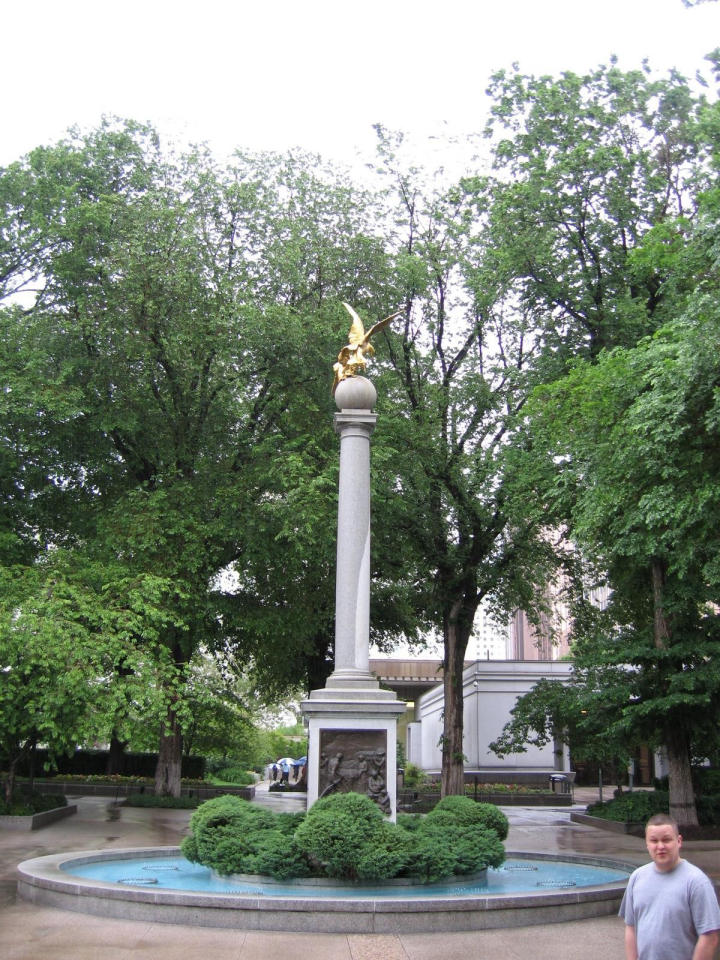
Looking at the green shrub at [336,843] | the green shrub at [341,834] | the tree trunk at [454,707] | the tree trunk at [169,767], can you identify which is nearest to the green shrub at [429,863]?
the green shrub at [336,843]

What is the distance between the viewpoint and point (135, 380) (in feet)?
82.3

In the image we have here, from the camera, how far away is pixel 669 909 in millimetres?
4832

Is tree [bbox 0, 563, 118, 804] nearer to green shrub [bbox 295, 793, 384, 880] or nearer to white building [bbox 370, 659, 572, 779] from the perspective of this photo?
green shrub [bbox 295, 793, 384, 880]

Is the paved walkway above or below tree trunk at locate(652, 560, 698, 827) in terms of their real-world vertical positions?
below

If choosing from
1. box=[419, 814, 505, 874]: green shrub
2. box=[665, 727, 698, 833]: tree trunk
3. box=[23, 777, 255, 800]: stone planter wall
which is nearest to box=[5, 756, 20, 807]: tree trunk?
box=[23, 777, 255, 800]: stone planter wall

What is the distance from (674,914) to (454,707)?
A: 23.4 meters

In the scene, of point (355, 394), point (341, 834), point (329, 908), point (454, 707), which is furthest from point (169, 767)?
point (329, 908)

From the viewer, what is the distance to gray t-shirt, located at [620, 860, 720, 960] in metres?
4.76

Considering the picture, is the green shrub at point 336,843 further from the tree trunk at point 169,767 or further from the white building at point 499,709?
the white building at point 499,709

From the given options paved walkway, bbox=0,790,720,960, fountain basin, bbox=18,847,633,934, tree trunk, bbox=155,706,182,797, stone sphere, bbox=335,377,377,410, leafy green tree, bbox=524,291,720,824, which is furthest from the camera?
tree trunk, bbox=155,706,182,797

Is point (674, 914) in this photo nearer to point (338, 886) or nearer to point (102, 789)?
point (338, 886)

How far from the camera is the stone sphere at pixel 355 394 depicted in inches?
625

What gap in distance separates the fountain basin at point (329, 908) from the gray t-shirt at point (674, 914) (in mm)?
5279

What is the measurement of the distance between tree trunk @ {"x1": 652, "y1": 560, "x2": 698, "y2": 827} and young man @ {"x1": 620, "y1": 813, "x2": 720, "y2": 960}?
58.1 feet
